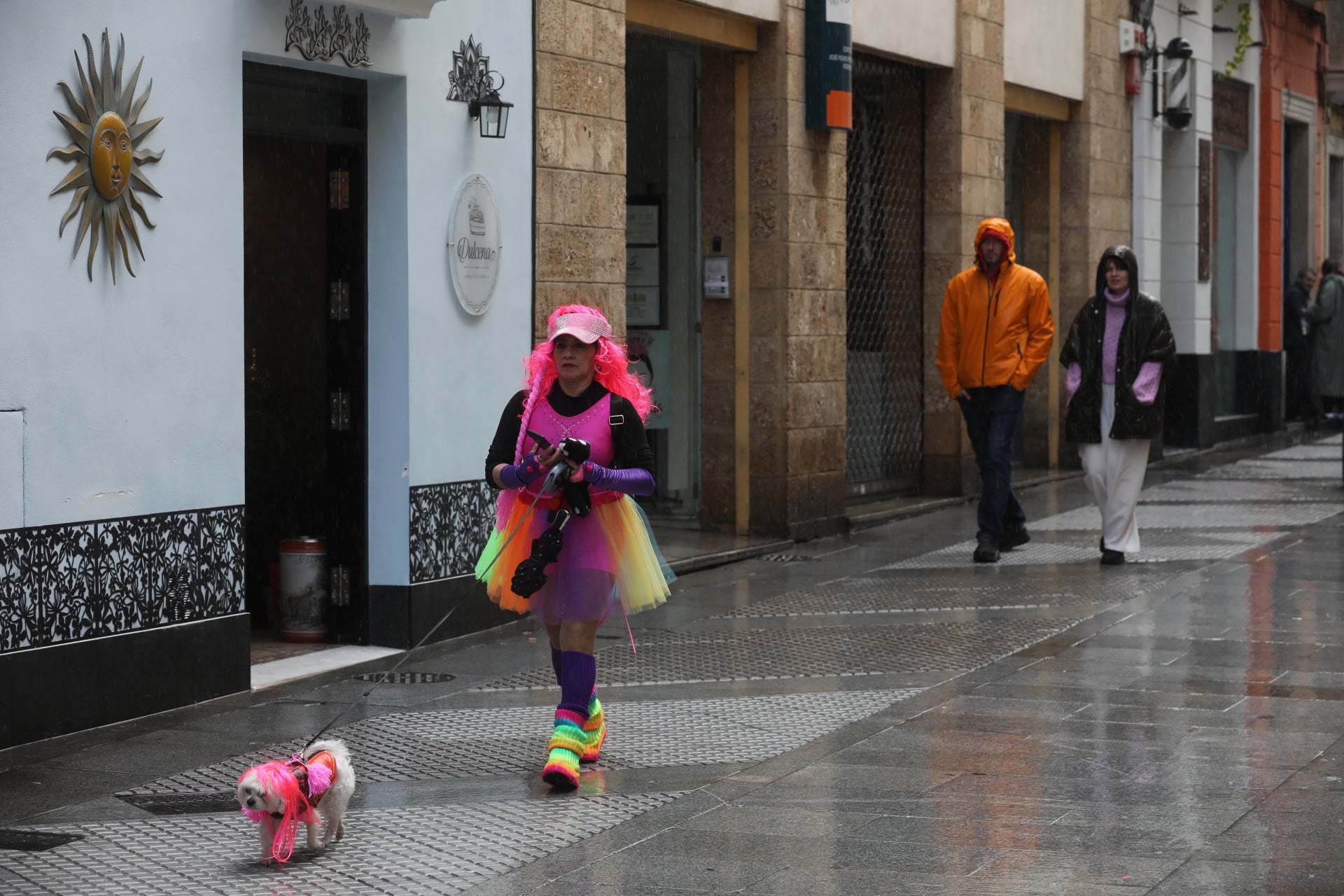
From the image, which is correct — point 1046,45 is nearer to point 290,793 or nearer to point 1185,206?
point 1185,206

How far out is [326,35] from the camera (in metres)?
8.38

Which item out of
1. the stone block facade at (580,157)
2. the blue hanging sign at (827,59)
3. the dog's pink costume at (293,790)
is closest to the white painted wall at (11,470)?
the dog's pink costume at (293,790)

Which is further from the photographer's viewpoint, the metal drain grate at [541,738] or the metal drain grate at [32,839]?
the metal drain grate at [541,738]

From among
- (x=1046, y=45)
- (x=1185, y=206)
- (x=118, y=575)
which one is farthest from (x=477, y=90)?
(x=1185, y=206)

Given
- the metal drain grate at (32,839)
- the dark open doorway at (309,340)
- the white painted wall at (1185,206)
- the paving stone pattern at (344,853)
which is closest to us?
the paving stone pattern at (344,853)

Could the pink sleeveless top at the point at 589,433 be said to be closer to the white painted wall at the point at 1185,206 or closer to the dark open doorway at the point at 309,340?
the dark open doorway at the point at 309,340

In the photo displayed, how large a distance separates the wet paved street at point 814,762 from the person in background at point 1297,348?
16142 mm

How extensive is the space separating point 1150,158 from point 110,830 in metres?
16.3

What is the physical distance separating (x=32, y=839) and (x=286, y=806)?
38.1 inches

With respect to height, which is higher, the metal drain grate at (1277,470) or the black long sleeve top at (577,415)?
the black long sleeve top at (577,415)

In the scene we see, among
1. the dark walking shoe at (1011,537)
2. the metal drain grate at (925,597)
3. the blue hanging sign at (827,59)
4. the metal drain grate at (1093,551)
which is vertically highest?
the blue hanging sign at (827,59)

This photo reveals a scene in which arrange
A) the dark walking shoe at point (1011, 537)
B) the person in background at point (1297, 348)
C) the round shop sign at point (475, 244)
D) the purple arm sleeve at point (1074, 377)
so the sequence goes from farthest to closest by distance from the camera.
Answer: the person in background at point (1297, 348), the dark walking shoe at point (1011, 537), the purple arm sleeve at point (1074, 377), the round shop sign at point (475, 244)

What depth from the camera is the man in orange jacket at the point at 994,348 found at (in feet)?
38.7

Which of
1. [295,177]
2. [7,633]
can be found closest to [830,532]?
[295,177]
